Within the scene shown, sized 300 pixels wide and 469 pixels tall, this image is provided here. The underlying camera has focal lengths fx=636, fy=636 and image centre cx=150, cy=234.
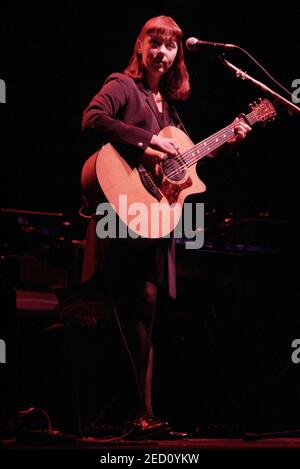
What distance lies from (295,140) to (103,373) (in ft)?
8.24

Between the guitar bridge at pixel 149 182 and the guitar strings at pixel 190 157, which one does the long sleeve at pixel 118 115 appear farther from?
the guitar strings at pixel 190 157

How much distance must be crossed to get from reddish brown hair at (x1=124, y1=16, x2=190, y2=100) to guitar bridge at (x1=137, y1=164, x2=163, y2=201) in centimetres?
57

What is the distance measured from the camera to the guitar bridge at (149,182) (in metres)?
3.02

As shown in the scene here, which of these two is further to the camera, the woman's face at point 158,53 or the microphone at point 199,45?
the woman's face at point 158,53

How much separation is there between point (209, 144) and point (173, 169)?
11.7 inches

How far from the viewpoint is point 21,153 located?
5277 mm

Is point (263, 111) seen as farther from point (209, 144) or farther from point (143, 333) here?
point (143, 333)

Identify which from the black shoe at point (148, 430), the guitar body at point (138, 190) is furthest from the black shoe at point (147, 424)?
the guitar body at point (138, 190)

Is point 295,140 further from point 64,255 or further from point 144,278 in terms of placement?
point 144,278

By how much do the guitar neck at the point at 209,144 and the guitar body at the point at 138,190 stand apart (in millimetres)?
92

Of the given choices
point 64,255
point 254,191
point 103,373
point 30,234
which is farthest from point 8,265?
point 254,191

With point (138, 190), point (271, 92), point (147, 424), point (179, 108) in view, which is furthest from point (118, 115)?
point (179, 108)

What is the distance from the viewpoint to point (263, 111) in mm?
3521

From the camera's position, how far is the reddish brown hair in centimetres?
327
